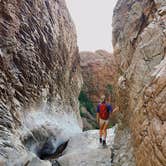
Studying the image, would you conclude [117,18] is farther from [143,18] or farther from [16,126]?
[16,126]

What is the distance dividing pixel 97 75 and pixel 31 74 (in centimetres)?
1878

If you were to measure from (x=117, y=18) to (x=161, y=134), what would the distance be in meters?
7.92

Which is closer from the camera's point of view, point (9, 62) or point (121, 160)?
point (121, 160)

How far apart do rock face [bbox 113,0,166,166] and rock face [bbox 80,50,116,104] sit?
17105 millimetres

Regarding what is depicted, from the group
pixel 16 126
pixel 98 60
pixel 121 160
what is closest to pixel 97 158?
pixel 121 160

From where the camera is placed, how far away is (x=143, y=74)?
889 centimetres

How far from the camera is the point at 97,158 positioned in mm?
10602

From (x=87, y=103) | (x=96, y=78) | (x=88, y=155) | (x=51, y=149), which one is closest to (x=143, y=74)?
(x=88, y=155)

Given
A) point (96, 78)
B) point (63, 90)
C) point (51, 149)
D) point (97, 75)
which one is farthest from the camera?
point (97, 75)

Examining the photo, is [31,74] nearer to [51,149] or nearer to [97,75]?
[51,149]

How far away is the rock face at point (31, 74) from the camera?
32.7 feet

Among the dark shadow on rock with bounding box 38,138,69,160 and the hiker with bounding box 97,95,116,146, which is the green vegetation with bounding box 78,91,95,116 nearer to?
the dark shadow on rock with bounding box 38,138,69,160

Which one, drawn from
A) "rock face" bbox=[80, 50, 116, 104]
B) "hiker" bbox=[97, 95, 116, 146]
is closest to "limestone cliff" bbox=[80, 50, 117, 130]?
"rock face" bbox=[80, 50, 116, 104]

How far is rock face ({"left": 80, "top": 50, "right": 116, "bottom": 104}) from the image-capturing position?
3066 centimetres
